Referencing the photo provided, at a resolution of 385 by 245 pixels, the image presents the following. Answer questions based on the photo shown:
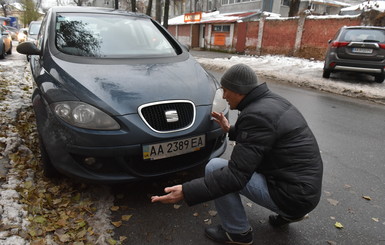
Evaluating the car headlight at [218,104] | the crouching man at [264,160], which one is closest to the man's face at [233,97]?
the crouching man at [264,160]

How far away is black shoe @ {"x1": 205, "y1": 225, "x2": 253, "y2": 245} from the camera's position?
2146 mm

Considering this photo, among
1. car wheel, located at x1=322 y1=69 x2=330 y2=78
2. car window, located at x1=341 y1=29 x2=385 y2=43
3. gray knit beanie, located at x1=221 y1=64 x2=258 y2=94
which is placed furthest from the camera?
car wheel, located at x1=322 y1=69 x2=330 y2=78

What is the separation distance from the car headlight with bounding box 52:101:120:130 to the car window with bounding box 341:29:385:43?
9006 millimetres

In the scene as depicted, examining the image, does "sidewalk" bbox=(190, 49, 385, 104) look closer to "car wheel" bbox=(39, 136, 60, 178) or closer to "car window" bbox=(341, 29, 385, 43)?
"car window" bbox=(341, 29, 385, 43)

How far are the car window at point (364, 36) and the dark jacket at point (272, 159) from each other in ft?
28.3

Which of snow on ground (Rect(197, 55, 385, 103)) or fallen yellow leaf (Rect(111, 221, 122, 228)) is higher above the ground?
fallen yellow leaf (Rect(111, 221, 122, 228))

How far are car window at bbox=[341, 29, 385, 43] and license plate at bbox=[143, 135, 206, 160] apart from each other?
8466 millimetres

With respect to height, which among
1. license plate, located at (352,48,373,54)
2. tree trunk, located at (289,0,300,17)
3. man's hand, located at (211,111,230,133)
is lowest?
man's hand, located at (211,111,230,133)

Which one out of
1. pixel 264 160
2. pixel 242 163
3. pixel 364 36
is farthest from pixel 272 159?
pixel 364 36

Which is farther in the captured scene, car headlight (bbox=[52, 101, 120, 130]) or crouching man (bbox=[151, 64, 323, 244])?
car headlight (bbox=[52, 101, 120, 130])

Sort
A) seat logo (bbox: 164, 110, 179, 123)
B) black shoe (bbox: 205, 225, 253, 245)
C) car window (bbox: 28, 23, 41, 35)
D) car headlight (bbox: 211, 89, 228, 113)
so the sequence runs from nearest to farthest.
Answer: black shoe (bbox: 205, 225, 253, 245) → seat logo (bbox: 164, 110, 179, 123) → car headlight (bbox: 211, 89, 228, 113) → car window (bbox: 28, 23, 41, 35)

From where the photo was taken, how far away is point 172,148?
2.37 meters

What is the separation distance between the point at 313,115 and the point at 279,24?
14.1 m

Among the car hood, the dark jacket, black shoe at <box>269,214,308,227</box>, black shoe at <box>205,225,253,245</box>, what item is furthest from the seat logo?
black shoe at <box>269,214,308,227</box>
